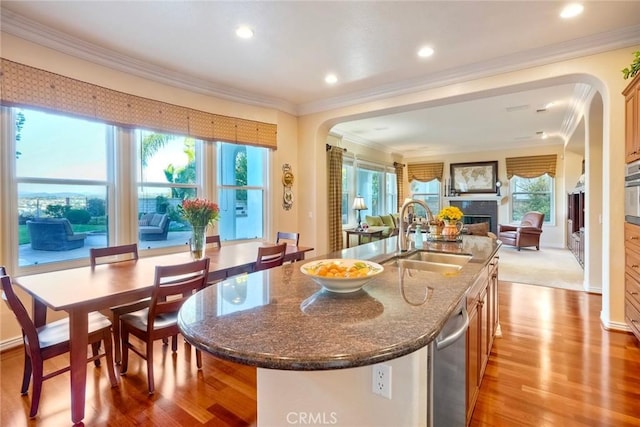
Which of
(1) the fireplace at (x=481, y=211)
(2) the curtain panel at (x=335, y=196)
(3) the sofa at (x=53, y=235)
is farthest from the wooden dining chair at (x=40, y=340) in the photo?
(1) the fireplace at (x=481, y=211)

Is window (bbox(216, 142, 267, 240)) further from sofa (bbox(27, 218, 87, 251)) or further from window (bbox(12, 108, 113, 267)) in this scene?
sofa (bbox(27, 218, 87, 251))

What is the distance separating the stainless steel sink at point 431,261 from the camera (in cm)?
210

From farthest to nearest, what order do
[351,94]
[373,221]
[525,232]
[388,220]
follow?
1. [388,220]
2. [373,221]
3. [525,232]
4. [351,94]

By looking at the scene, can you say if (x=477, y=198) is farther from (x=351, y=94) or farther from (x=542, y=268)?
(x=351, y=94)

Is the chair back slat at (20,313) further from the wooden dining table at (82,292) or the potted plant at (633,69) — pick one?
the potted plant at (633,69)

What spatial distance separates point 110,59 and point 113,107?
481 mm

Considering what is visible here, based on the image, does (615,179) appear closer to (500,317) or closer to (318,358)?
(500,317)

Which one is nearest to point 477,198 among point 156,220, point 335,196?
point 335,196

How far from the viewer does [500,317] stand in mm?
3354

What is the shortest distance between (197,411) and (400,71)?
3812 mm

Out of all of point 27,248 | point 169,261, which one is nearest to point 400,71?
point 169,261

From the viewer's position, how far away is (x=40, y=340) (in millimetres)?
1896

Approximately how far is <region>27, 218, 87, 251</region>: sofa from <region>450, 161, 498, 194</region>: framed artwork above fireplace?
899 cm

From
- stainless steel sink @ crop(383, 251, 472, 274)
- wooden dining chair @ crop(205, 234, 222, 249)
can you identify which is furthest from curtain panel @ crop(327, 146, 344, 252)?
stainless steel sink @ crop(383, 251, 472, 274)
